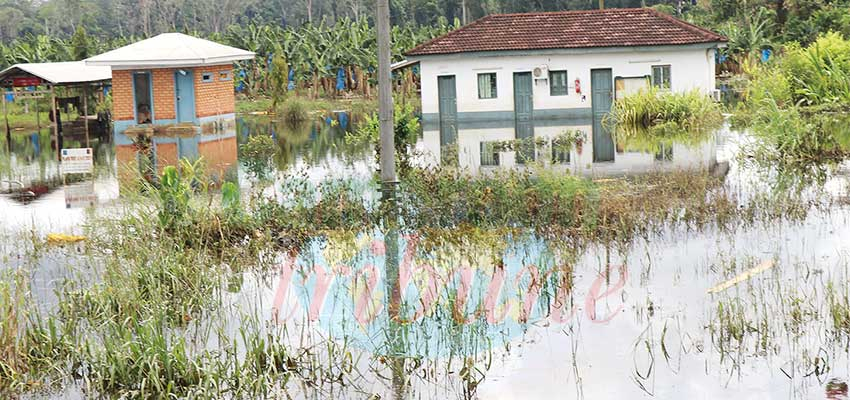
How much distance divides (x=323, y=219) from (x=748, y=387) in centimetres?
736

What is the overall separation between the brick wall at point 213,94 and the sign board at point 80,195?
14257 millimetres

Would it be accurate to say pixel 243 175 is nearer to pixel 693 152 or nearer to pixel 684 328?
pixel 693 152

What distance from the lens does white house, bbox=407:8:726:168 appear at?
34.5 meters

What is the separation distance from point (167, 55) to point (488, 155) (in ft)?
43.7

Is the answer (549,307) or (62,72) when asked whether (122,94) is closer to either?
(62,72)

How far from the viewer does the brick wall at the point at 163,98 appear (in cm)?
3438

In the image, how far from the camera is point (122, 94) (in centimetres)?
3438

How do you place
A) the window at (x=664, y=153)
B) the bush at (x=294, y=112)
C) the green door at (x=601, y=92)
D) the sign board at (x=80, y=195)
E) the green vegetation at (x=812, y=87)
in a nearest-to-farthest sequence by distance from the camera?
the sign board at (x=80, y=195) → the window at (x=664, y=153) → the green vegetation at (x=812, y=87) → the green door at (x=601, y=92) → the bush at (x=294, y=112)

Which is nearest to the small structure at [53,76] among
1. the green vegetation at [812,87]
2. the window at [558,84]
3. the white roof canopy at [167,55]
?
the white roof canopy at [167,55]

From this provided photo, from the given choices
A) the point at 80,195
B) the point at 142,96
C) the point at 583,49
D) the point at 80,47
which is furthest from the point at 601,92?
the point at 80,47

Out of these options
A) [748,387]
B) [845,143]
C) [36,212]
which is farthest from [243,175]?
[748,387]

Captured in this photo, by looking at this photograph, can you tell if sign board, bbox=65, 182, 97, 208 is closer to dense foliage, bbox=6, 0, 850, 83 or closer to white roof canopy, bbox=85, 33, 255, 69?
white roof canopy, bbox=85, 33, 255, 69

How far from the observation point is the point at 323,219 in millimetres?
14617

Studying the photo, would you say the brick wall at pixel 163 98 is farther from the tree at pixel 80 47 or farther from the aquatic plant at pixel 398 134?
the tree at pixel 80 47
